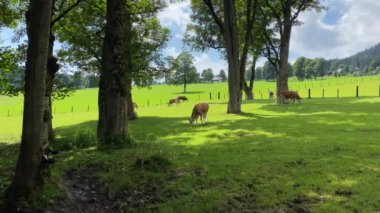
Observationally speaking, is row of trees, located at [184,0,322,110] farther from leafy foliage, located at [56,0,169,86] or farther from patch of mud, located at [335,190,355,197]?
patch of mud, located at [335,190,355,197]

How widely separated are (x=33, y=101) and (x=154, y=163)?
168 inches

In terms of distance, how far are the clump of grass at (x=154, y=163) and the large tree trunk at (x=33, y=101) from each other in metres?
3.33

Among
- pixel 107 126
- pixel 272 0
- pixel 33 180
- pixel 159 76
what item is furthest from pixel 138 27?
pixel 33 180

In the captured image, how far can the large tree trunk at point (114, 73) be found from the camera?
15883 millimetres

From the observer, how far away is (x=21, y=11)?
22.6 m

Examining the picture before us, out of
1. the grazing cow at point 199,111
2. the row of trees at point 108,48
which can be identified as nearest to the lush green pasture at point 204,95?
the row of trees at point 108,48

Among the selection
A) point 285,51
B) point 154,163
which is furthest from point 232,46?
point 154,163

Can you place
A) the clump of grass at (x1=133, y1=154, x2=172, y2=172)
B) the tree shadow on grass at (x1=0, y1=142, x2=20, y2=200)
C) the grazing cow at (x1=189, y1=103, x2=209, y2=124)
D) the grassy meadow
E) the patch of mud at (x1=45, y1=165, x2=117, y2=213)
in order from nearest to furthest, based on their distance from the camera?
the grassy meadow
the patch of mud at (x1=45, y1=165, x2=117, y2=213)
the tree shadow on grass at (x1=0, y1=142, x2=20, y2=200)
the clump of grass at (x1=133, y1=154, x2=172, y2=172)
the grazing cow at (x1=189, y1=103, x2=209, y2=124)

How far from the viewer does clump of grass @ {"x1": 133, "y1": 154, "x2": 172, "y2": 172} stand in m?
12.5

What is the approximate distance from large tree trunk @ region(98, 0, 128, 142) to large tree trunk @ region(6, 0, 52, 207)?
609 centimetres

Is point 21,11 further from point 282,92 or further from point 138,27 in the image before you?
point 282,92

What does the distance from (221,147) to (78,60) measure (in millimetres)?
22550

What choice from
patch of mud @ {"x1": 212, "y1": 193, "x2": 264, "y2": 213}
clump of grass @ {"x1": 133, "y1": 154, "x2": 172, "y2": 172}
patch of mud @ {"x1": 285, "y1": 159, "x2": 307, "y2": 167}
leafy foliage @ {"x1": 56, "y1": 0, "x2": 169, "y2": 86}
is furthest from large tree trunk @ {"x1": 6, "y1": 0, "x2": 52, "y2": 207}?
leafy foliage @ {"x1": 56, "y1": 0, "x2": 169, "y2": 86}

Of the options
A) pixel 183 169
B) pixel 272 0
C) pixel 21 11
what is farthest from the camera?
pixel 272 0
